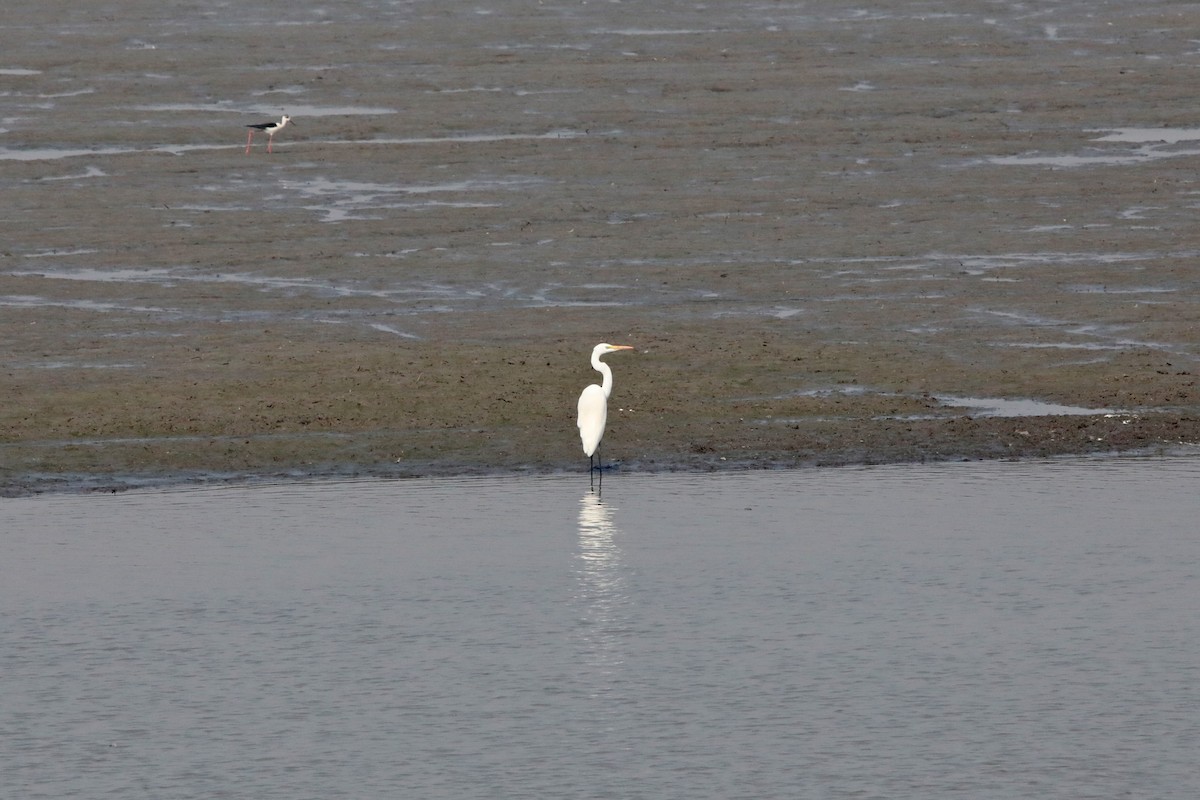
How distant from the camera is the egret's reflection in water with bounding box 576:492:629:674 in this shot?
55.6 feet

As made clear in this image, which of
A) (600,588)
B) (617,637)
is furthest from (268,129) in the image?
(617,637)

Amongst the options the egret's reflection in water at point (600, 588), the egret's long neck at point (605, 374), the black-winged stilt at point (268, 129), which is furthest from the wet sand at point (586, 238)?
the egret's reflection in water at point (600, 588)

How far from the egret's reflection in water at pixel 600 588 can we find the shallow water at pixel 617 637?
0.04 m

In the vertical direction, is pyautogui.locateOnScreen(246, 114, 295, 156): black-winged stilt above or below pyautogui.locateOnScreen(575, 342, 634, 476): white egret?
above

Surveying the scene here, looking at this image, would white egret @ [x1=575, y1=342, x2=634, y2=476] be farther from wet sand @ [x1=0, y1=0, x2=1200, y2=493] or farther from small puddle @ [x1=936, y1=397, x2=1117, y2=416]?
small puddle @ [x1=936, y1=397, x2=1117, y2=416]

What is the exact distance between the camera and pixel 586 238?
40281 millimetres

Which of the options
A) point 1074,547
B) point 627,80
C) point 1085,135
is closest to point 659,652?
point 1074,547

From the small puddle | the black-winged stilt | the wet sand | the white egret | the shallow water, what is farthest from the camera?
the black-winged stilt

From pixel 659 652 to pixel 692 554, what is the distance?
11.4ft

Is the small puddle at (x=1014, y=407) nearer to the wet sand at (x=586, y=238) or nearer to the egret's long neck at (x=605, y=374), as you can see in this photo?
the wet sand at (x=586, y=238)

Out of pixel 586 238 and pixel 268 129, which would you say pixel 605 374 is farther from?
pixel 268 129

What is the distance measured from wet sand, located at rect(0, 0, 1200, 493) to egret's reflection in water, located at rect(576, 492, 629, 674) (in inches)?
137

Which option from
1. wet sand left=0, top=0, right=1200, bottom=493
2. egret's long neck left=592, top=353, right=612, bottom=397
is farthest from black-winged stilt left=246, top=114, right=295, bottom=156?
egret's long neck left=592, top=353, right=612, bottom=397

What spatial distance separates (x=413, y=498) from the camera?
2344 centimetres
